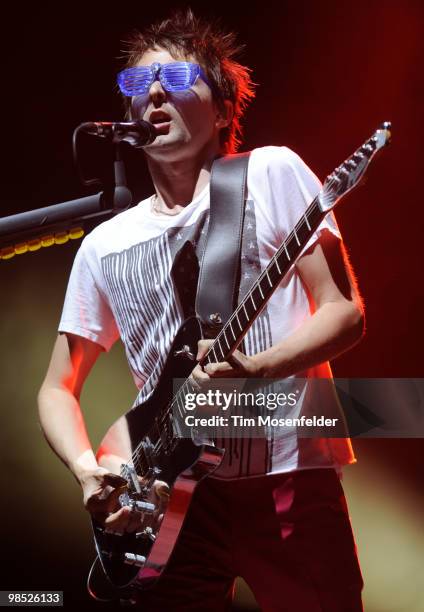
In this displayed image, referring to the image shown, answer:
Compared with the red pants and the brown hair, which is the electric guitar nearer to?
the red pants

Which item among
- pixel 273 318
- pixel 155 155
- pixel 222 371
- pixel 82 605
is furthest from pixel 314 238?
pixel 82 605

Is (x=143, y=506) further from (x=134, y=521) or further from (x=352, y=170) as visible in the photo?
(x=352, y=170)

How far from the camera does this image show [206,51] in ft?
7.63

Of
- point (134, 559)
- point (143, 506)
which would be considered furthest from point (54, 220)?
point (134, 559)

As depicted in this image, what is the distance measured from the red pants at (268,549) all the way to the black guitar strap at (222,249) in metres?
0.41

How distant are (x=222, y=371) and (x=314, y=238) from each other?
0.39 meters

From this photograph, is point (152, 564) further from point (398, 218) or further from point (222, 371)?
point (398, 218)

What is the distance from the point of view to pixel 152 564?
6.34 feet

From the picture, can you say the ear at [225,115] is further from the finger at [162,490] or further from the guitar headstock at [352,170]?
the finger at [162,490]

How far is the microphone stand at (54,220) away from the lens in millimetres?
1830

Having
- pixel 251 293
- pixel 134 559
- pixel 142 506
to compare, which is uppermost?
pixel 251 293

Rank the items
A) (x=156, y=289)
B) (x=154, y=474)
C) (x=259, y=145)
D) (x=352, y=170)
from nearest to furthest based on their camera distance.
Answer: (x=352, y=170) → (x=154, y=474) → (x=156, y=289) → (x=259, y=145)

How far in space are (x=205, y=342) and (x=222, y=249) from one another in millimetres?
Answer: 254

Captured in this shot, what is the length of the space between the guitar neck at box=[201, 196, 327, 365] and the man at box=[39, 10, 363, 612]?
59 millimetres
